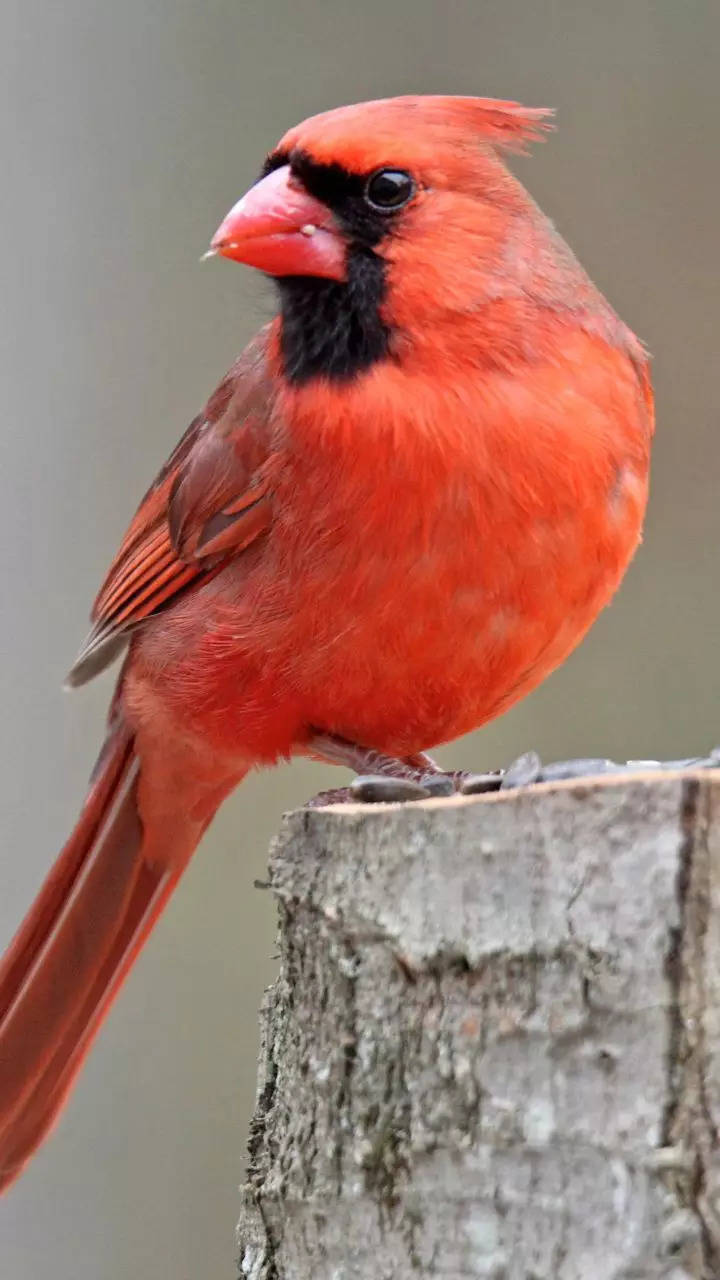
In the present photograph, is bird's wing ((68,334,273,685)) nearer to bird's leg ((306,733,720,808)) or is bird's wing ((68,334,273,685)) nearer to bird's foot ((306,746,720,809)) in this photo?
bird's leg ((306,733,720,808))

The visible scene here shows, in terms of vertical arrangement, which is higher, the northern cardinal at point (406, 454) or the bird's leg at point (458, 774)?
the northern cardinal at point (406, 454)

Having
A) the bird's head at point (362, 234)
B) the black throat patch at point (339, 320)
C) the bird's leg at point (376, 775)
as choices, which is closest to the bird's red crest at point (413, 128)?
the bird's head at point (362, 234)

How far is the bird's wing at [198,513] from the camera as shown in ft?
7.14

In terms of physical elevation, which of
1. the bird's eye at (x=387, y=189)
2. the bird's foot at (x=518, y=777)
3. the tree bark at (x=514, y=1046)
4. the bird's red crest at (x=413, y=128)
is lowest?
the tree bark at (x=514, y=1046)

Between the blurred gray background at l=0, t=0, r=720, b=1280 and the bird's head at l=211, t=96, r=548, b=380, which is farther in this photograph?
the blurred gray background at l=0, t=0, r=720, b=1280

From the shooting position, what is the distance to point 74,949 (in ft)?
8.21

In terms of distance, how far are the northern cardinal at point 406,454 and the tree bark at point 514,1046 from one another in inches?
21.2

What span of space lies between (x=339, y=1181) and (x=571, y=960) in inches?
11.9

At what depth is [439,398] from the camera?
1.96 meters

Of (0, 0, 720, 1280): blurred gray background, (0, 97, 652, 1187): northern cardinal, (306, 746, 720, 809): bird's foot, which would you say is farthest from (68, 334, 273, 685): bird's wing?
(0, 0, 720, 1280): blurred gray background

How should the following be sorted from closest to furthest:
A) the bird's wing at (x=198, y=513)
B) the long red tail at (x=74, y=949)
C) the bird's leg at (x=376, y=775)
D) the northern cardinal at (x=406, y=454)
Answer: the bird's leg at (x=376, y=775)
the northern cardinal at (x=406, y=454)
the bird's wing at (x=198, y=513)
the long red tail at (x=74, y=949)

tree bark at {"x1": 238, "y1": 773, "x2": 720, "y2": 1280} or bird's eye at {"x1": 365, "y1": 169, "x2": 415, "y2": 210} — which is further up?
bird's eye at {"x1": 365, "y1": 169, "x2": 415, "y2": 210}

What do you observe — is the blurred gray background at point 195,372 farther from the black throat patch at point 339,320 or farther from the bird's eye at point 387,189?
the bird's eye at point 387,189

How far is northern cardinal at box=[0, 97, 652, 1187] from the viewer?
6.39 ft
